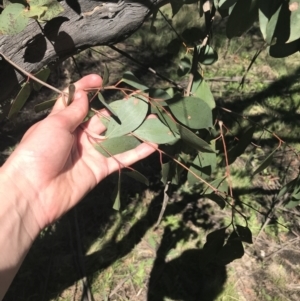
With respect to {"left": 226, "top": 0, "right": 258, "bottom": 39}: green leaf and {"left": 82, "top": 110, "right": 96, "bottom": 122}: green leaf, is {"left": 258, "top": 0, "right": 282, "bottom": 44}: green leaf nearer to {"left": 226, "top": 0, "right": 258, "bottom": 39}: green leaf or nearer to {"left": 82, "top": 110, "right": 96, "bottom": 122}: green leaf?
{"left": 226, "top": 0, "right": 258, "bottom": 39}: green leaf

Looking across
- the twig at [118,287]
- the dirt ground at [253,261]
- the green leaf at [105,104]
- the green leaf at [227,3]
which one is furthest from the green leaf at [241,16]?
the twig at [118,287]

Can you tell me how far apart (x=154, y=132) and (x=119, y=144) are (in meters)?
0.08

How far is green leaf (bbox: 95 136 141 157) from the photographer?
1015 millimetres

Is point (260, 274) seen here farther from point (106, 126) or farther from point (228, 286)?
point (106, 126)

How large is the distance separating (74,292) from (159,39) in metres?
1.72

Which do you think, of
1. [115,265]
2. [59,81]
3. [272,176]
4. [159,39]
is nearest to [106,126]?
[115,265]

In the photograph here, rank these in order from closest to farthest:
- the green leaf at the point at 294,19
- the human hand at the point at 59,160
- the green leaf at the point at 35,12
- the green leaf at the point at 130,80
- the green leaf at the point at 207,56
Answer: the green leaf at the point at 294,19 → the green leaf at the point at 35,12 → the green leaf at the point at 130,80 → the human hand at the point at 59,160 → the green leaf at the point at 207,56

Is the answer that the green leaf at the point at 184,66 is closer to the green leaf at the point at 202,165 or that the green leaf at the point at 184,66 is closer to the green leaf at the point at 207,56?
the green leaf at the point at 207,56

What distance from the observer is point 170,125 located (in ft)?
3.29

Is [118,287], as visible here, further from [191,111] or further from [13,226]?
[191,111]

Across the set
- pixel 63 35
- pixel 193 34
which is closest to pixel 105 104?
pixel 63 35

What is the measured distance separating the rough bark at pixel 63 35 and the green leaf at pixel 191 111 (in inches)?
8.6

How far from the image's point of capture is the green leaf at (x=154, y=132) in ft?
3.33

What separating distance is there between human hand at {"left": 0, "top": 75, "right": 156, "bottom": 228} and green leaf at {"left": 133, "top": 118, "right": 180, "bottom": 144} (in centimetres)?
5
